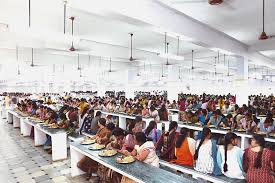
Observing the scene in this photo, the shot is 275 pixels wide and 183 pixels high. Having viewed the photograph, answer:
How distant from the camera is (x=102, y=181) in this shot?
15.5 feet

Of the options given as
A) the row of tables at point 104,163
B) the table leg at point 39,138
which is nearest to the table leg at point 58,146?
the row of tables at point 104,163

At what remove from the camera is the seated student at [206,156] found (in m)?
3.80

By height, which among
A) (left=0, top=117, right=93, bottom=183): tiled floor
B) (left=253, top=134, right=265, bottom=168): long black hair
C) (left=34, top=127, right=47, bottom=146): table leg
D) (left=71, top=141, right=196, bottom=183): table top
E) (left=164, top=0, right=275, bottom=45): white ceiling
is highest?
(left=164, top=0, right=275, bottom=45): white ceiling

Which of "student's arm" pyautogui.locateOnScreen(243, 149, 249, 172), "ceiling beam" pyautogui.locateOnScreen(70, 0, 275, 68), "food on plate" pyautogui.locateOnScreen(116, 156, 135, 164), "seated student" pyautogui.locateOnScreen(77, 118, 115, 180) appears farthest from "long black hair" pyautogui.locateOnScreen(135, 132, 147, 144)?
"ceiling beam" pyautogui.locateOnScreen(70, 0, 275, 68)

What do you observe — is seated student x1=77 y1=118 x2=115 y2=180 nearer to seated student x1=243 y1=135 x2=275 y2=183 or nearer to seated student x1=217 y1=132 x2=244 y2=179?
seated student x1=217 y1=132 x2=244 y2=179

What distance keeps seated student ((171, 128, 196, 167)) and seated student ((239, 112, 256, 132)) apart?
10.1 ft

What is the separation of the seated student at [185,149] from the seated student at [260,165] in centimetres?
109

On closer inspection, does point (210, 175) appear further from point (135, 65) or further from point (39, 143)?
point (135, 65)

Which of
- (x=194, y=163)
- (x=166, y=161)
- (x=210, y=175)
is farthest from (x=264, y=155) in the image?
(x=166, y=161)

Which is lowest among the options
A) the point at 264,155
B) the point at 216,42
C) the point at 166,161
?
the point at 166,161

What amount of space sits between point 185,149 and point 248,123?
11.8 feet

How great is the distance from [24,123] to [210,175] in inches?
342

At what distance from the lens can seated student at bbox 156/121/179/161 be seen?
15.4 ft

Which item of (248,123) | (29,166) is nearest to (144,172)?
(29,166)
